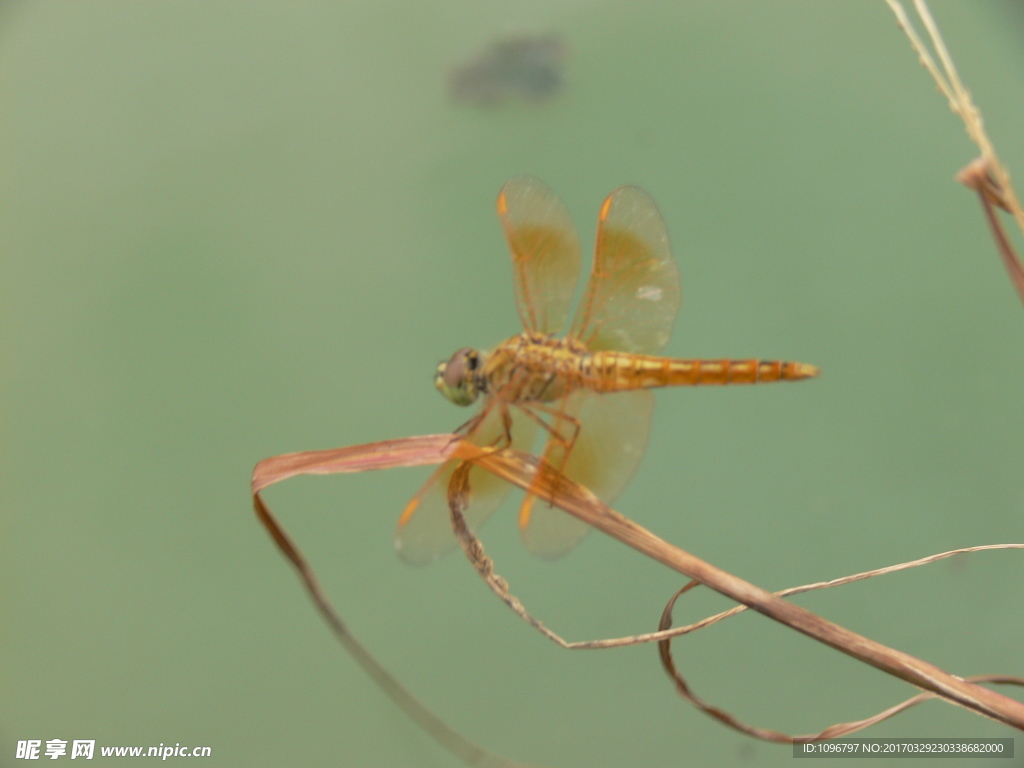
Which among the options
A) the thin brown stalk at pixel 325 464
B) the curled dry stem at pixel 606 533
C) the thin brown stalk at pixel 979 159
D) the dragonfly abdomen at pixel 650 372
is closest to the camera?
the thin brown stalk at pixel 979 159

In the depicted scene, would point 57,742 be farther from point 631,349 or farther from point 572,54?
point 572,54

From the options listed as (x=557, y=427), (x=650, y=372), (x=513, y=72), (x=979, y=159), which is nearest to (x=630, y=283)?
(x=650, y=372)

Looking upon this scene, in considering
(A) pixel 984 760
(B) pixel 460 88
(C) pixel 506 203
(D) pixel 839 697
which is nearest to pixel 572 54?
(B) pixel 460 88

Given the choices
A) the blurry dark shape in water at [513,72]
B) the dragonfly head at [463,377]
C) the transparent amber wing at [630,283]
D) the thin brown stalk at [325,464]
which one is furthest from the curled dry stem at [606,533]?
the blurry dark shape in water at [513,72]

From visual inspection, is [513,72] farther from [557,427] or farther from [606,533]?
[606,533]

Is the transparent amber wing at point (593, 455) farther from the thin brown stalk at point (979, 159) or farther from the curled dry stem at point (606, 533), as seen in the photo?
the thin brown stalk at point (979, 159)
